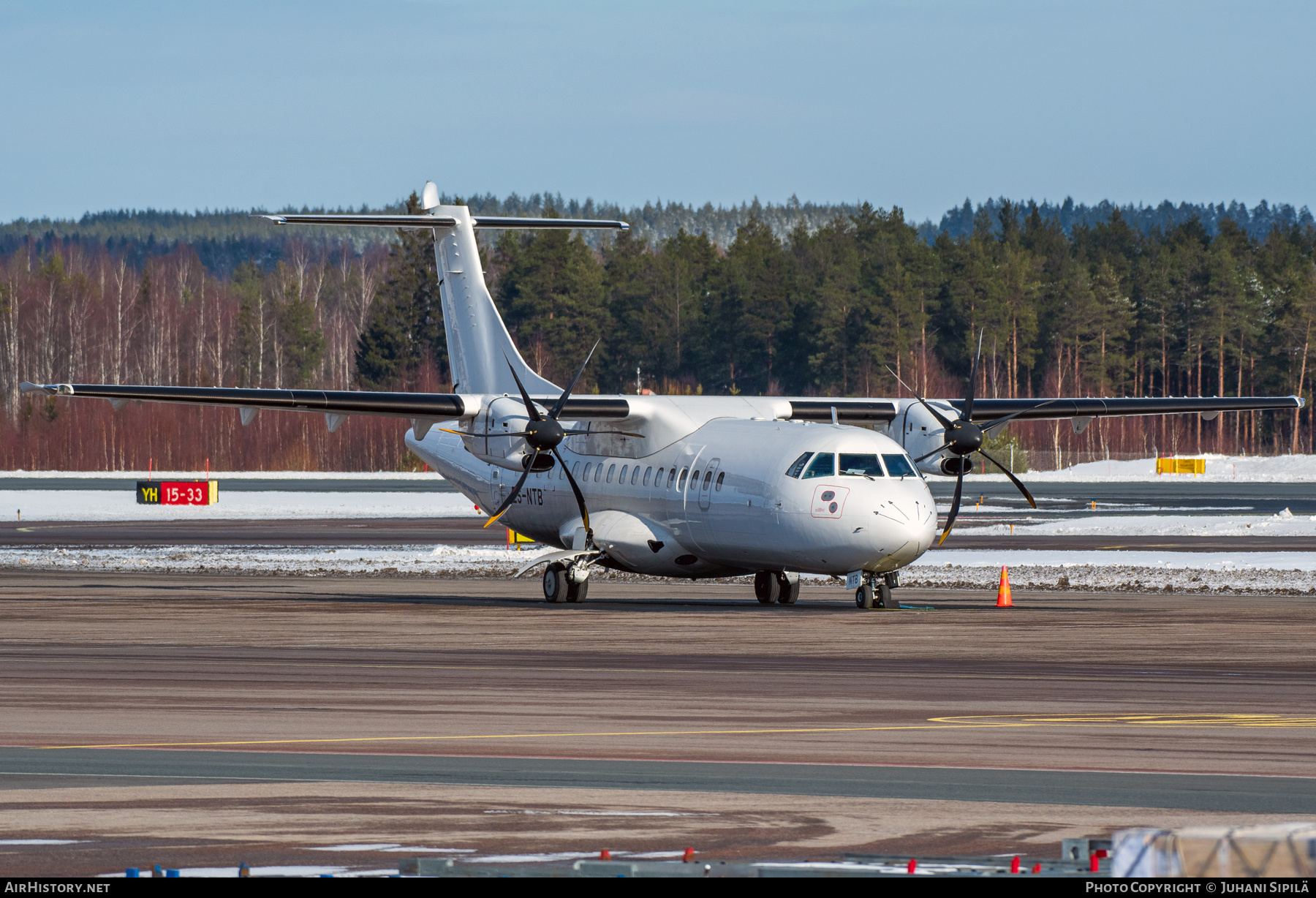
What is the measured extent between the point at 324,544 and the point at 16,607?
55.3ft

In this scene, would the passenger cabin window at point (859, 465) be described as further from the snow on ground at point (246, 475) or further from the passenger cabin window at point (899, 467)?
the snow on ground at point (246, 475)

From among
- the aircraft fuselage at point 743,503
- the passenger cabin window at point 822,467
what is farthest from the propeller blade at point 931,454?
the passenger cabin window at point 822,467

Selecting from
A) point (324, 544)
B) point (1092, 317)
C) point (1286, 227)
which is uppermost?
point (1286, 227)

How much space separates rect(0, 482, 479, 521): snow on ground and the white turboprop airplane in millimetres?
25234

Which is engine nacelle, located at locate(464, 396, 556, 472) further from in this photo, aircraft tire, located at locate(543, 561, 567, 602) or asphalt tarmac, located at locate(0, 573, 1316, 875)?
asphalt tarmac, located at locate(0, 573, 1316, 875)

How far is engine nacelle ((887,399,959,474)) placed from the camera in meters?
27.8

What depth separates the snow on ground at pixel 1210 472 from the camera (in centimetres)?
8369

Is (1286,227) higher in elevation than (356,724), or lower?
higher

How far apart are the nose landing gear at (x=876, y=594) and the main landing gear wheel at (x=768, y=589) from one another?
7.65ft

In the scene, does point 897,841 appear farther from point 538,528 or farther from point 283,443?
point 283,443

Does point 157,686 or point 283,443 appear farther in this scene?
point 283,443

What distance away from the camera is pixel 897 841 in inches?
314


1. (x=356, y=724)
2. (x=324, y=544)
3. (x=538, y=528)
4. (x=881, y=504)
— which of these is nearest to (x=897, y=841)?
(x=356, y=724)

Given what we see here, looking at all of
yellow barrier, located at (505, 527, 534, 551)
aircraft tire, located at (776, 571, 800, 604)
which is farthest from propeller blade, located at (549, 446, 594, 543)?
yellow barrier, located at (505, 527, 534, 551)
